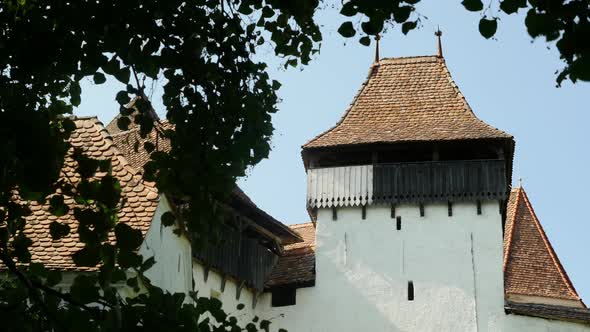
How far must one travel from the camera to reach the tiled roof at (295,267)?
64.8 ft

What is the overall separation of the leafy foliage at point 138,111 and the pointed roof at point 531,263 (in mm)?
16937

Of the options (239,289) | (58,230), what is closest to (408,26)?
(58,230)

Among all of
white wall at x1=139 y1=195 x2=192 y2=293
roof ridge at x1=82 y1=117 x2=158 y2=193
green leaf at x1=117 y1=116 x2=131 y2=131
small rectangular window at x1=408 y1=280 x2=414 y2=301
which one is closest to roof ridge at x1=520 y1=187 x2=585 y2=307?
small rectangular window at x1=408 y1=280 x2=414 y2=301

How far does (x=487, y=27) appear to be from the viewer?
4520 mm

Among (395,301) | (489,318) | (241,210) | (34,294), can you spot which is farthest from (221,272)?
(34,294)

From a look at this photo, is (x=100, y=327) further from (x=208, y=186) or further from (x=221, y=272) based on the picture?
(x=221, y=272)

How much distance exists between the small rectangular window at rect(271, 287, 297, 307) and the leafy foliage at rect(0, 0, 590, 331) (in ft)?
42.8

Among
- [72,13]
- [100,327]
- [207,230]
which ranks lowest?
[100,327]

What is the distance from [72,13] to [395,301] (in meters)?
14.0

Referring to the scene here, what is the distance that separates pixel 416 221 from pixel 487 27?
15325 millimetres

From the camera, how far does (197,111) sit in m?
6.62

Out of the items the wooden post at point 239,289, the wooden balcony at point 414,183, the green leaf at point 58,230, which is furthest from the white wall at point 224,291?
the green leaf at point 58,230

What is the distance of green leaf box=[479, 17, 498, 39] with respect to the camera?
450 cm

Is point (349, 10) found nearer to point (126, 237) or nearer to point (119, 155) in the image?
point (126, 237)
